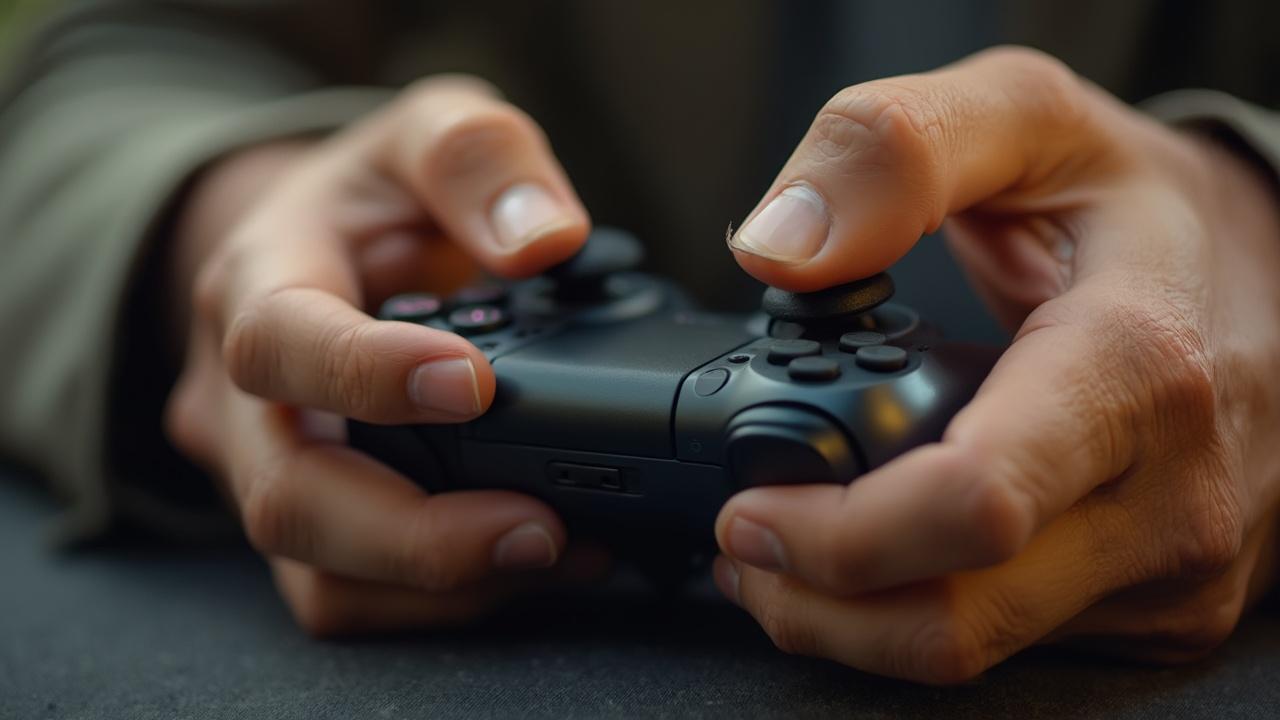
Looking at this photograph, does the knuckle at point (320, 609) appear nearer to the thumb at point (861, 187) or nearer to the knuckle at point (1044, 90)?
the thumb at point (861, 187)

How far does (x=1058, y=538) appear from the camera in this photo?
37cm

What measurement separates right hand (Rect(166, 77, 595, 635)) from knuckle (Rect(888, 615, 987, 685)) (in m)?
0.15

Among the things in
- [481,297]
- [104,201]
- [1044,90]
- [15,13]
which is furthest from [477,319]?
[15,13]

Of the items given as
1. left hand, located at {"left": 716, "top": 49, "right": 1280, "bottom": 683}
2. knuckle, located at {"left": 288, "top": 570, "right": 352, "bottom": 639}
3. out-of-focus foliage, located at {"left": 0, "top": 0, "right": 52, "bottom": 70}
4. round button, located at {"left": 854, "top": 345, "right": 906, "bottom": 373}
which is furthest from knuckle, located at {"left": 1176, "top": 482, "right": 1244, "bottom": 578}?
out-of-focus foliage, located at {"left": 0, "top": 0, "right": 52, "bottom": 70}

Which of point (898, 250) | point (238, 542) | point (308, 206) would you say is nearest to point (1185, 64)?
point (898, 250)

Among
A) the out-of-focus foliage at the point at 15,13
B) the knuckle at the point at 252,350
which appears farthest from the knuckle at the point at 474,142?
the out-of-focus foliage at the point at 15,13

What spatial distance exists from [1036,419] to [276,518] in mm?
319

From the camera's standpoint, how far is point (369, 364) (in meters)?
0.42

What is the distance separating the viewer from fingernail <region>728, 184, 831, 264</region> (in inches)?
15.2

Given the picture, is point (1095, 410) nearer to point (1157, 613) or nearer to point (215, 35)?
point (1157, 613)

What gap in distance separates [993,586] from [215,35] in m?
0.84

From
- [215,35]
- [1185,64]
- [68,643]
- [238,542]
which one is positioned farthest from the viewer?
[215,35]

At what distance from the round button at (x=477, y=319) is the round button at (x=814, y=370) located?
16cm

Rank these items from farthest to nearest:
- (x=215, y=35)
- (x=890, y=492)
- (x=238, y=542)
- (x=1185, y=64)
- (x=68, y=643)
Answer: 1. (x=215, y=35)
2. (x=1185, y=64)
3. (x=238, y=542)
4. (x=68, y=643)
5. (x=890, y=492)
